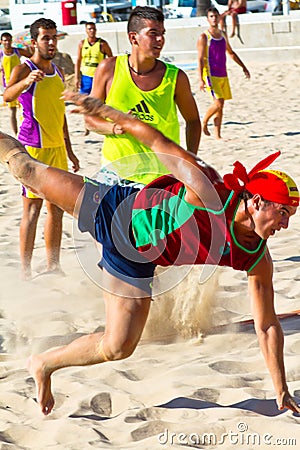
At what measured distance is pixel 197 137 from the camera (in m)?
4.80

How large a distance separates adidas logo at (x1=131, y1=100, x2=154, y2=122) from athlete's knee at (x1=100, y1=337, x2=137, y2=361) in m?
1.55

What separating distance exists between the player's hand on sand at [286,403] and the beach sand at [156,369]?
0.15ft

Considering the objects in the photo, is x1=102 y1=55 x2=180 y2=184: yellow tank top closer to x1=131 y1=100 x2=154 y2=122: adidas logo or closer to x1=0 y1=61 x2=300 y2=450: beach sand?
x1=131 y1=100 x2=154 y2=122: adidas logo

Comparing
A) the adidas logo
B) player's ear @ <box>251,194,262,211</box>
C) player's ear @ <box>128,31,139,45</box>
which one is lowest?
player's ear @ <box>251,194,262,211</box>

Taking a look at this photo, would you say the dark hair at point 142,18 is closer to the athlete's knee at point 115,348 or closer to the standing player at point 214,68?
the athlete's knee at point 115,348

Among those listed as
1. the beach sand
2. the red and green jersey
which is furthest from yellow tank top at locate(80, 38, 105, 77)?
the red and green jersey

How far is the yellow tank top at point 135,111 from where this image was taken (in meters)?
4.38

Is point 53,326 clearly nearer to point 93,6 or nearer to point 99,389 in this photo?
point 99,389

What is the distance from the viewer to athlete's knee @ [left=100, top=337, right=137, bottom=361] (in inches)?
131

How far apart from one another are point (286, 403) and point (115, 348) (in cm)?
75

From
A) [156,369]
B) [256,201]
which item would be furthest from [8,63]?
[256,201]

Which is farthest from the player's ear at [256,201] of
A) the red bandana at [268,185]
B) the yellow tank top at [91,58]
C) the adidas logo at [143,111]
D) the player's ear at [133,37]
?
the yellow tank top at [91,58]
